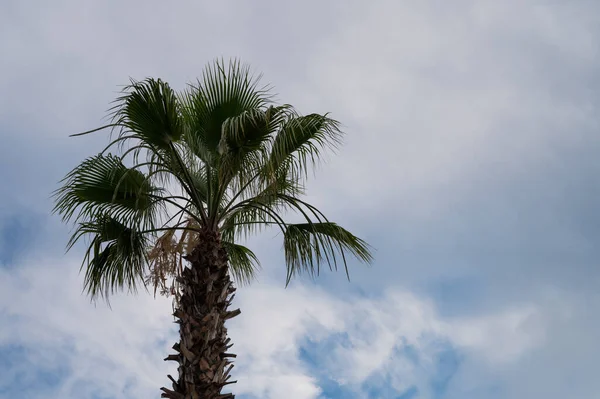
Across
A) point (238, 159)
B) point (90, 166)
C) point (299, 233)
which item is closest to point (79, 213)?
point (90, 166)


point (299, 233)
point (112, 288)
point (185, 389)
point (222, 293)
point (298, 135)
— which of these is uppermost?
point (298, 135)

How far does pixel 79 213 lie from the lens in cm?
933

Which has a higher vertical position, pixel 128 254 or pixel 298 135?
pixel 298 135

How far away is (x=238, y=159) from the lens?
28.9 ft

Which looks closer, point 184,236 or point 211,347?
point 211,347

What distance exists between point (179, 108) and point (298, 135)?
1.57 meters

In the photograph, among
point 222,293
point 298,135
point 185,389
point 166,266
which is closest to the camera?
point 185,389

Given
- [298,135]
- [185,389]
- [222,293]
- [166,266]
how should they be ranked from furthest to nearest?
[166,266], [298,135], [222,293], [185,389]

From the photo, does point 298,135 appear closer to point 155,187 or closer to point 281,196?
point 281,196

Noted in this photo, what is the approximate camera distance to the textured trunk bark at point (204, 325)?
7805mm

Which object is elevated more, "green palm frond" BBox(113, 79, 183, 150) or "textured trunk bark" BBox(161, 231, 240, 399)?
"green palm frond" BBox(113, 79, 183, 150)

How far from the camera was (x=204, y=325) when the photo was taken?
802 cm

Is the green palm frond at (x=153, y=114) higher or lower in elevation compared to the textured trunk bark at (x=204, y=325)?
higher

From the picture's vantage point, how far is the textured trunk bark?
7.80 m
